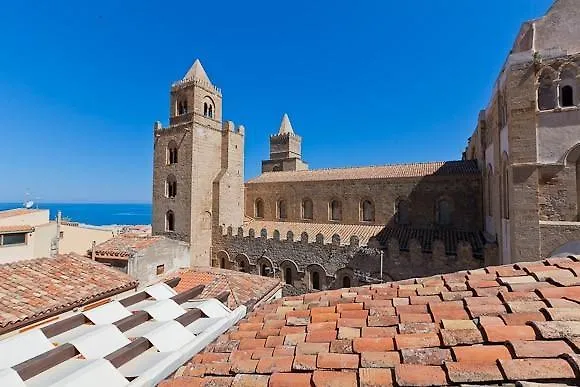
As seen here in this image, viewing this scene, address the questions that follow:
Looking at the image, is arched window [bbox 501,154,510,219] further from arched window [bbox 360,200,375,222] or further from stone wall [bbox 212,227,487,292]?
arched window [bbox 360,200,375,222]

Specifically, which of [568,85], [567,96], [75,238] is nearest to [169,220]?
[75,238]

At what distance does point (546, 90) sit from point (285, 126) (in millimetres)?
32264

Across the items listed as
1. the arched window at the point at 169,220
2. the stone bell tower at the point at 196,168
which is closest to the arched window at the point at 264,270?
the stone bell tower at the point at 196,168

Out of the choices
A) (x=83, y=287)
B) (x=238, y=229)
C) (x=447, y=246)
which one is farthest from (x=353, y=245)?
(x=83, y=287)

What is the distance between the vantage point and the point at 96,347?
2928mm

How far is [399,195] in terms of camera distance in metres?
18.5

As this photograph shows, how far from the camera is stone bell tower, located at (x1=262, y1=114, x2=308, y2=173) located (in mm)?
37938

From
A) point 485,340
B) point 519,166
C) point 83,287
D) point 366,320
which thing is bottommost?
point 83,287

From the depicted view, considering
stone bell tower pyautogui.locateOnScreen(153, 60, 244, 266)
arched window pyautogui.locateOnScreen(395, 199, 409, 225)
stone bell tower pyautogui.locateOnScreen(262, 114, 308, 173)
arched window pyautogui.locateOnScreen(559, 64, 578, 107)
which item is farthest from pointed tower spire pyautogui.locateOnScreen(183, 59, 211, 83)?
arched window pyautogui.locateOnScreen(559, 64, 578, 107)

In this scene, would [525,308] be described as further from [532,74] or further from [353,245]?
[353,245]

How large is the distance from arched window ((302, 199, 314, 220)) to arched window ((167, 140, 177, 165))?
996cm

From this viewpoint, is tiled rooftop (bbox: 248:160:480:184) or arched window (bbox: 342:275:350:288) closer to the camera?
arched window (bbox: 342:275:350:288)

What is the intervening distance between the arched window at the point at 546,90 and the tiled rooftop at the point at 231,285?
1191 cm

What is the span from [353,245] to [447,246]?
4473 millimetres
